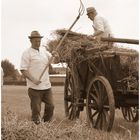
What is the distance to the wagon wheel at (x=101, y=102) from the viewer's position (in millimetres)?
7496

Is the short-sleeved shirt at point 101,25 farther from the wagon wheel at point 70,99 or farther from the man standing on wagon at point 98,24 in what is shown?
the wagon wheel at point 70,99

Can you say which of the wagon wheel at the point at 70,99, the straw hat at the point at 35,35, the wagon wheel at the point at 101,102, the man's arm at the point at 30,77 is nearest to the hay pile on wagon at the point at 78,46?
the wagon wheel at the point at 101,102

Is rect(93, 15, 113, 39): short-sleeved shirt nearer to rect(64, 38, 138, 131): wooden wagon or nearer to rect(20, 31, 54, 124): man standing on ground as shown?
rect(64, 38, 138, 131): wooden wagon

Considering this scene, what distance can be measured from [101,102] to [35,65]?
48.3 inches

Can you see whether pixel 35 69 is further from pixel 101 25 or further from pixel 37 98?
pixel 101 25

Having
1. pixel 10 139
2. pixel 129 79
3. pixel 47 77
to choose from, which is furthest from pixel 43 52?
pixel 10 139

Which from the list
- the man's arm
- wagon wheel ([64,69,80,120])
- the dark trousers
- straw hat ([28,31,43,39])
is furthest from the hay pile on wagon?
the man's arm

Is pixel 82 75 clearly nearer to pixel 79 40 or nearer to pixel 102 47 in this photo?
pixel 79 40

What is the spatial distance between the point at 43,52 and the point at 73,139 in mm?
3040

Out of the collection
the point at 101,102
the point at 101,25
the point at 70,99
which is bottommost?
the point at 70,99

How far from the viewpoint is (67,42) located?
29.0ft

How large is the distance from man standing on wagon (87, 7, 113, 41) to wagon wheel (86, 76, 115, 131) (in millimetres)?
879

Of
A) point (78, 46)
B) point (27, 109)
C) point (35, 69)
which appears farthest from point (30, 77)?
point (27, 109)

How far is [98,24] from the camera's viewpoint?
8586 mm
